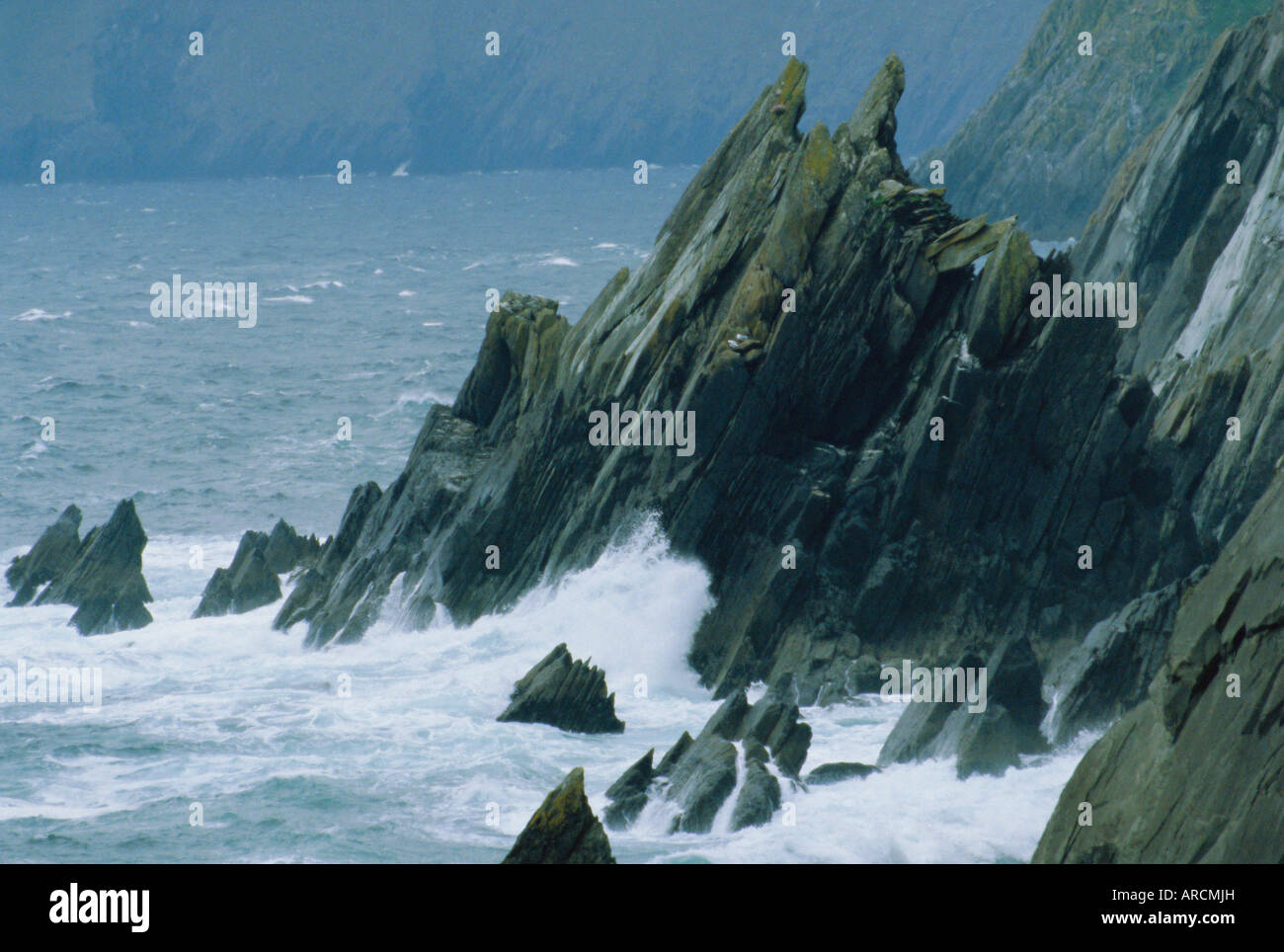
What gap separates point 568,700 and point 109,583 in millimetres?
20257

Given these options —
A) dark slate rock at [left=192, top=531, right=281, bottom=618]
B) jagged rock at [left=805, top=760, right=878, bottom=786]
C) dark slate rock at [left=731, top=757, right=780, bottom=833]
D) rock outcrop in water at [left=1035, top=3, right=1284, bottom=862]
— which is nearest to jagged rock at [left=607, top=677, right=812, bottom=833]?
dark slate rock at [left=731, top=757, right=780, bottom=833]

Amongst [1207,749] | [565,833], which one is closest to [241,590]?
[565,833]

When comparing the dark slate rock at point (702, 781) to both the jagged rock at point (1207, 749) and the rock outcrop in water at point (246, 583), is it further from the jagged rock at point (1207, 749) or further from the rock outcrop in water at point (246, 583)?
the rock outcrop in water at point (246, 583)

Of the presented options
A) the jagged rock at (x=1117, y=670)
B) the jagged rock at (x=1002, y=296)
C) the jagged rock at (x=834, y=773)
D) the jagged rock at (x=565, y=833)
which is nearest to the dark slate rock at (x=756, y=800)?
the jagged rock at (x=834, y=773)

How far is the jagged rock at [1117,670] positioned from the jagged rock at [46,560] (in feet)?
110

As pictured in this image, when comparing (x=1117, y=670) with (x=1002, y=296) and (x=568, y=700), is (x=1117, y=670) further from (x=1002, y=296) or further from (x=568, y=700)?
(x=568, y=700)

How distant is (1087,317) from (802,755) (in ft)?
43.4

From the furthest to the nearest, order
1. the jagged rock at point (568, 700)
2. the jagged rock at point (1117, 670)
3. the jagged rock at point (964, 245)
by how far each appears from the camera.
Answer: the jagged rock at point (964, 245) < the jagged rock at point (568, 700) < the jagged rock at point (1117, 670)

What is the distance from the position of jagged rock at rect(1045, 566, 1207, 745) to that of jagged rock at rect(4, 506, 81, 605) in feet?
110

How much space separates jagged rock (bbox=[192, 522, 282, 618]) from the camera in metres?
47.0

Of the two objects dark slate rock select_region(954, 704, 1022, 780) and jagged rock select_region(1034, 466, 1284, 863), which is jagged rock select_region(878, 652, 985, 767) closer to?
dark slate rock select_region(954, 704, 1022, 780)

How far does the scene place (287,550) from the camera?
51.4m

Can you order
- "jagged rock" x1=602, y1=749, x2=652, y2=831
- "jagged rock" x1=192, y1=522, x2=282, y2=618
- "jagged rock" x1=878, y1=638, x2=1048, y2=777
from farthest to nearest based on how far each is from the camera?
"jagged rock" x1=192, y1=522, x2=282, y2=618 < "jagged rock" x1=878, y1=638, x2=1048, y2=777 < "jagged rock" x1=602, y1=749, x2=652, y2=831

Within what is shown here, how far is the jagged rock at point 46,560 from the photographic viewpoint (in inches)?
1966
